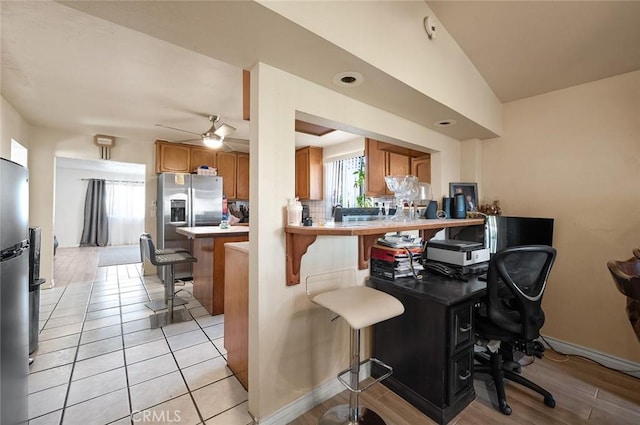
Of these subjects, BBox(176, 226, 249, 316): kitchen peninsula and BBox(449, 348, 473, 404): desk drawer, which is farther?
BBox(176, 226, 249, 316): kitchen peninsula

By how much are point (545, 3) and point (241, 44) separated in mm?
1933

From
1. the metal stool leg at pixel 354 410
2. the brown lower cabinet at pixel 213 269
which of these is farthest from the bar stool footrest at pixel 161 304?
the metal stool leg at pixel 354 410

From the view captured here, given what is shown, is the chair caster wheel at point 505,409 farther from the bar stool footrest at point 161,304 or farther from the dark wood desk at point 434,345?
the bar stool footrest at point 161,304

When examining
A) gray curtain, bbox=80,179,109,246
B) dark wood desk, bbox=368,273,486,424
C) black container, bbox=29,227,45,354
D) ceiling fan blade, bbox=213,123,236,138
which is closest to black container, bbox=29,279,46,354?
black container, bbox=29,227,45,354

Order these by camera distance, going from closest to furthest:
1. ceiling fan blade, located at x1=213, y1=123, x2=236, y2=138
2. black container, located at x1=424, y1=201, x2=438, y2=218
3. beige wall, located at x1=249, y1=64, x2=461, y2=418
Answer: beige wall, located at x1=249, y1=64, x2=461, y2=418 → black container, located at x1=424, y1=201, x2=438, y2=218 → ceiling fan blade, located at x1=213, y1=123, x2=236, y2=138

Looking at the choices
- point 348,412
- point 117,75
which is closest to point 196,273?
point 117,75

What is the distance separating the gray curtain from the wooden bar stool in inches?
262

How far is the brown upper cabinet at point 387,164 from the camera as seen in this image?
268 centimetres

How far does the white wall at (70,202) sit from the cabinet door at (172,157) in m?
4.55

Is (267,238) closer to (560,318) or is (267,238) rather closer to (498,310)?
(498,310)

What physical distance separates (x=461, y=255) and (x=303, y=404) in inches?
59.7

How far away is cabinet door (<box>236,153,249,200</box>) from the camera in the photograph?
208 inches

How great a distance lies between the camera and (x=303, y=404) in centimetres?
157

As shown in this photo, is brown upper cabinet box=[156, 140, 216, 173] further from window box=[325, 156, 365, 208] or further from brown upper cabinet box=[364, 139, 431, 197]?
brown upper cabinet box=[364, 139, 431, 197]
